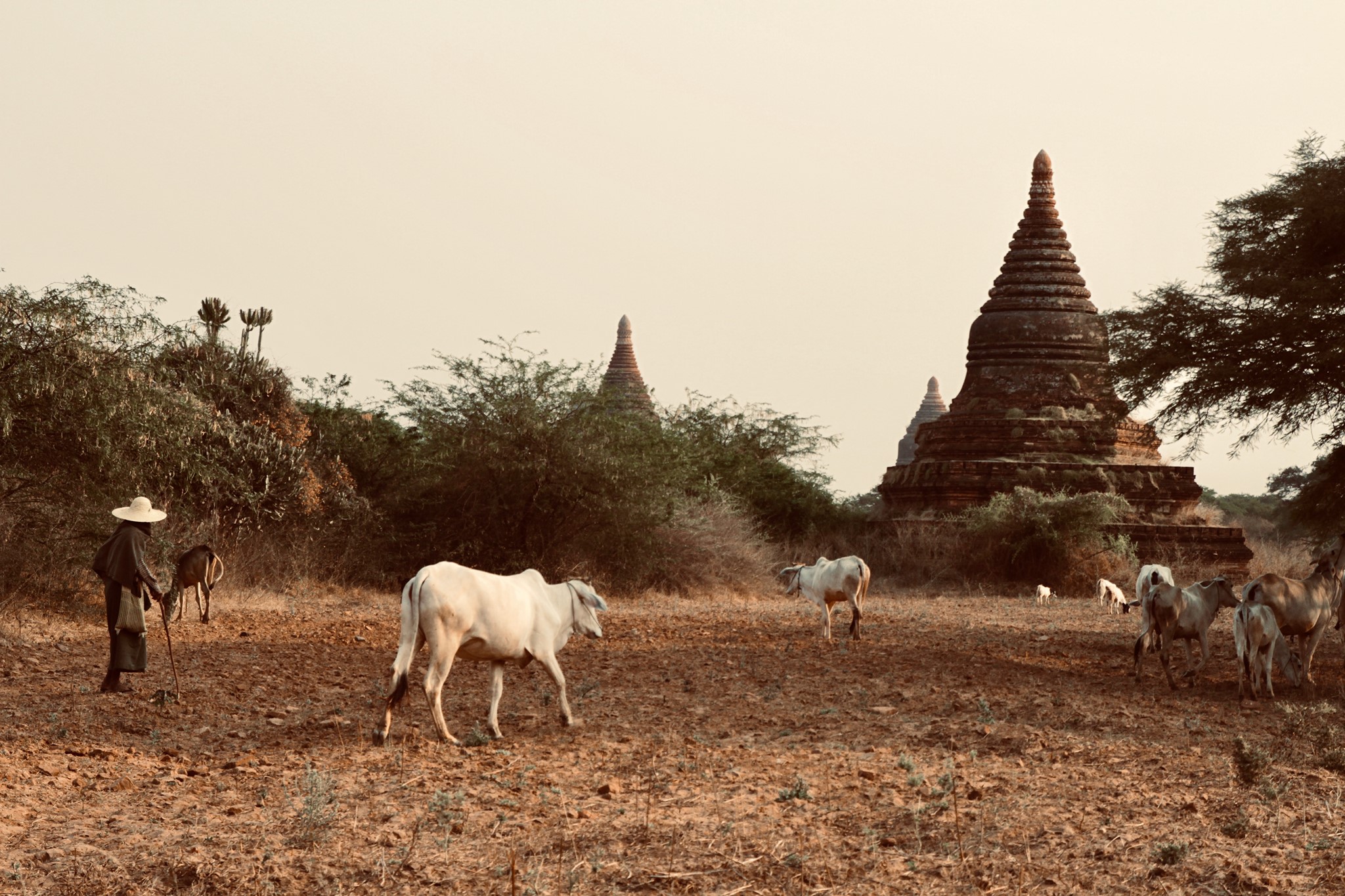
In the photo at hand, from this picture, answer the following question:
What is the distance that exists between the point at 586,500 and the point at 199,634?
8.12 meters

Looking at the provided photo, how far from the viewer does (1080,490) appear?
27.2m

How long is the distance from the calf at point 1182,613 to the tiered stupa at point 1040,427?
14830 mm

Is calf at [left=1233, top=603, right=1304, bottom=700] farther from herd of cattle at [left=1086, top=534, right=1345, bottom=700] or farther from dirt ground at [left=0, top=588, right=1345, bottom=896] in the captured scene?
dirt ground at [left=0, top=588, right=1345, bottom=896]

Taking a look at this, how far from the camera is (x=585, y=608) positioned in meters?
9.32

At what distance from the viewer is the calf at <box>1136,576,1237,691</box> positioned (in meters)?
11.6

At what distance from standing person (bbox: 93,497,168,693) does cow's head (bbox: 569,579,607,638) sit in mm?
3153

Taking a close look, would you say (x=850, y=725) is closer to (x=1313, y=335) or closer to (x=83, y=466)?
(x=1313, y=335)

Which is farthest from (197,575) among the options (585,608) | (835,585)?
(585,608)

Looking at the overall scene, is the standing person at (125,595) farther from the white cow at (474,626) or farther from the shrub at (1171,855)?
the shrub at (1171,855)

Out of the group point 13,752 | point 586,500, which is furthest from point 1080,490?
point 13,752

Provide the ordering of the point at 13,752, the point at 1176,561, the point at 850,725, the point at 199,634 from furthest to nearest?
the point at 1176,561, the point at 199,634, the point at 850,725, the point at 13,752

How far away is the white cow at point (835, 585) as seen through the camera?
14.8 metres

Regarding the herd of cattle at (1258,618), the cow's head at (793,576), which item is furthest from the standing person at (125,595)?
the herd of cattle at (1258,618)

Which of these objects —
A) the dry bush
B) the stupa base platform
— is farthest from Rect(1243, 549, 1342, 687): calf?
the stupa base platform
